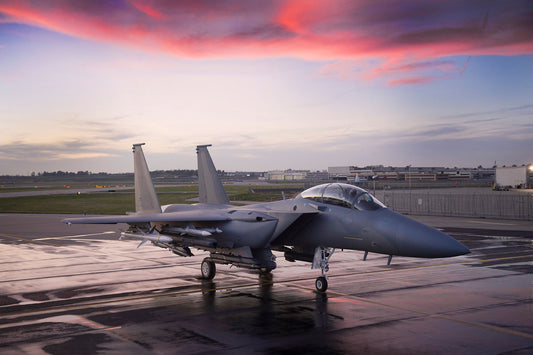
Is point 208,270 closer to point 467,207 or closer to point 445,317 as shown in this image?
point 445,317

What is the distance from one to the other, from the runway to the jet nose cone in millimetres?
1264

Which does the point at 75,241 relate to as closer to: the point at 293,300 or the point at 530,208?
the point at 293,300

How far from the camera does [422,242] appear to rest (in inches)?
400

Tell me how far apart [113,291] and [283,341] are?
6172 millimetres

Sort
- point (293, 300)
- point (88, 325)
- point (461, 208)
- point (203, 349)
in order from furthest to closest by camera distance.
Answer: point (461, 208) → point (293, 300) → point (88, 325) → point (203, 349)

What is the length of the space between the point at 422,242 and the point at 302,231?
3.33 m

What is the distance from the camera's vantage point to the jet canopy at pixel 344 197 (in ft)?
37.4

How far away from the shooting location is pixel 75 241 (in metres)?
24.2

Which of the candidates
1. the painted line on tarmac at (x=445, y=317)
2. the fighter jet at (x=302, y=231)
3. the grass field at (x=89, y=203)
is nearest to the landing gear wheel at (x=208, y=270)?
the fighter jet at (x=302, y=231)

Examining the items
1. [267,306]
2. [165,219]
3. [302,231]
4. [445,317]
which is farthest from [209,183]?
[445,317]

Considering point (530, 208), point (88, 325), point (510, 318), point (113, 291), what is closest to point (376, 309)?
point (510, 318)

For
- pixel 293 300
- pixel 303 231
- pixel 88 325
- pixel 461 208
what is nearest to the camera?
pixel 88 325

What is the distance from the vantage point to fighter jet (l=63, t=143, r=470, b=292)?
34.5 ft

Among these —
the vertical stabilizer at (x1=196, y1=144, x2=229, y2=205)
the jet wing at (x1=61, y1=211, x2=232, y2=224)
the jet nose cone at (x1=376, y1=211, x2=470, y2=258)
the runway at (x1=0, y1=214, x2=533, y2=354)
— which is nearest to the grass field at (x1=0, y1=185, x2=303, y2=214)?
the vertical stabilizer at (x1=196, y1=144, x2=229, y2=205)
